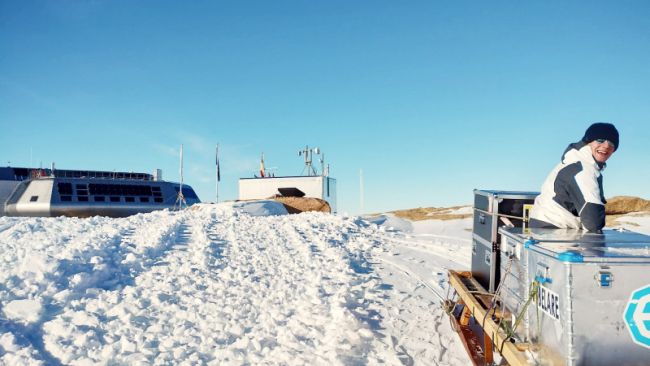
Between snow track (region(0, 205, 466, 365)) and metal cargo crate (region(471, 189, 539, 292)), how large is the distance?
1.05 metres

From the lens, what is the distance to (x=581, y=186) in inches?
153

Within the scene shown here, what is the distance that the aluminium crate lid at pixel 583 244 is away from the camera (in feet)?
9.48

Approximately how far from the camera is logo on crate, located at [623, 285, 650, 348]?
2.92 m

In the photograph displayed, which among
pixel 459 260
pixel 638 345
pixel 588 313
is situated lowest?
pixel 459 260

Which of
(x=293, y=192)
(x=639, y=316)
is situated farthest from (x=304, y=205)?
(x=639, y=316)

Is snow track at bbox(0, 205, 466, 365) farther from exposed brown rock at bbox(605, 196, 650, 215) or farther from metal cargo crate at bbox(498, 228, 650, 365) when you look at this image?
exposed brown rock at bbox(605, 196, 650, 215)

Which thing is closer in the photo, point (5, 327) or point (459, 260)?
point (5, 327)

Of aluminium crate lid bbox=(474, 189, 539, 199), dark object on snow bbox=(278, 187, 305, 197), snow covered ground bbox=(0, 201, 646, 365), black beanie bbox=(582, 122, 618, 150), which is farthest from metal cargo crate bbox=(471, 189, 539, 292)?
dark object on snow bbox=(278, 187, 305, 197)

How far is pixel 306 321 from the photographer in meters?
5.73

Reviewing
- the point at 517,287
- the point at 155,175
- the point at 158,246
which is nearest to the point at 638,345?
the point at 517,287

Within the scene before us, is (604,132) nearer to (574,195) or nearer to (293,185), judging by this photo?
(574,195)

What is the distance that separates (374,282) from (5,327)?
5421 mm

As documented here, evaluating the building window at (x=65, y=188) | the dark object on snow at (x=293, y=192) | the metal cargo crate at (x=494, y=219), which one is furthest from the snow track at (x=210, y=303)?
the building window at (x=65, y=188)

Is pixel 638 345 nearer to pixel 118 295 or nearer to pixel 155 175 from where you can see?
pixel 118 295
